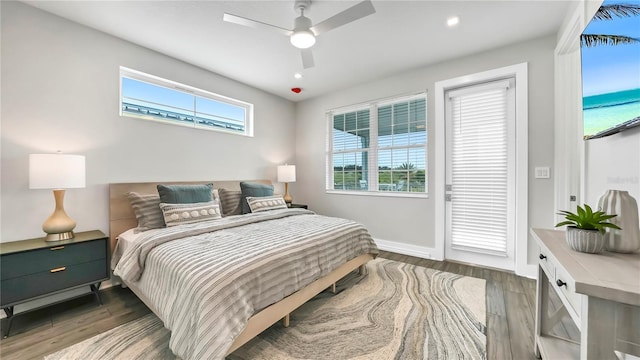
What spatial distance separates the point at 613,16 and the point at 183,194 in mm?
3518

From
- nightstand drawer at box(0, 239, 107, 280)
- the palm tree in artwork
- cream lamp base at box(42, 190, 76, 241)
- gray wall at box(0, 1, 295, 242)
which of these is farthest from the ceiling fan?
nightstand drawer at box(0, 239, 107, 280)

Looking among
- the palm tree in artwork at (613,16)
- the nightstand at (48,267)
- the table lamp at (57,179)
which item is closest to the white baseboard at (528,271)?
the palm tree in artwork at (613,16)

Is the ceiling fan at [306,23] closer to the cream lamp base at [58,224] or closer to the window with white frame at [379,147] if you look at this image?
the window with white frame at [379,147]

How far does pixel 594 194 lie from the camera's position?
71.6 inches

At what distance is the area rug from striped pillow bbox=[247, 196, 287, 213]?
1421 millimetres

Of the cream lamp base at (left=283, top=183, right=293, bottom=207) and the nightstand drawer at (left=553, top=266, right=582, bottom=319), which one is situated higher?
the cream lamp base at (left=283, top=183, right=293, bottom=207)

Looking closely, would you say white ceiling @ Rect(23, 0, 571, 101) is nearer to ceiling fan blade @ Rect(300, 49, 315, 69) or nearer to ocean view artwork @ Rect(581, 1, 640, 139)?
ceiling fan blade @ Rect(300, 49, 315, 69)

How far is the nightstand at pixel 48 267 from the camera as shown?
181 cm

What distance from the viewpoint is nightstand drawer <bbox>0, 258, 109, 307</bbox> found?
5.91 ft

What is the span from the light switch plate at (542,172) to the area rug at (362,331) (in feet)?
4.63

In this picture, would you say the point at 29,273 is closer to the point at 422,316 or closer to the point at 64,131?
the point at 64,131

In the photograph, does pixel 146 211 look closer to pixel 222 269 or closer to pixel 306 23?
pixel 222 269

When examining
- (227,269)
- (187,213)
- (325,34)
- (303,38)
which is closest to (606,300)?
(227,269)

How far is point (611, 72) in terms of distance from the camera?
1.33 meters
